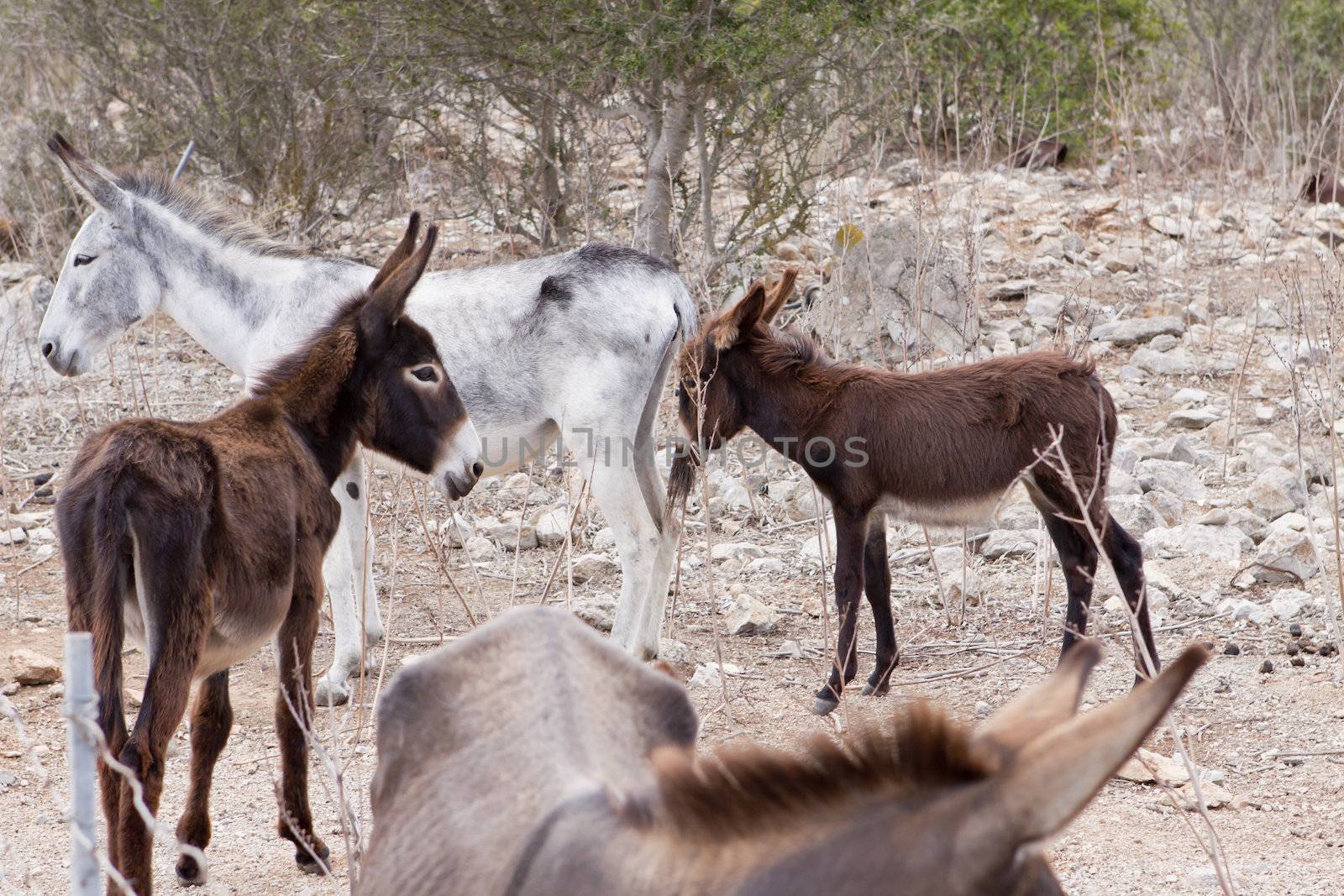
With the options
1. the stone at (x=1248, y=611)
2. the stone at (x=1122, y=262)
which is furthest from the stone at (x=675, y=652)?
the stone at (x=1122, y=262)

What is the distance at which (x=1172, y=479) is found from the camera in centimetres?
743

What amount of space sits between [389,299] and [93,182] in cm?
230

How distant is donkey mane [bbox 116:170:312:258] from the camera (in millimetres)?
5949

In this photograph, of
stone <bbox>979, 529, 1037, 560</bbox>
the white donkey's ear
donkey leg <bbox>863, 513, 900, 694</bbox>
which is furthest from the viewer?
stone <bbox>979, 529, 1037, 560</bbox>

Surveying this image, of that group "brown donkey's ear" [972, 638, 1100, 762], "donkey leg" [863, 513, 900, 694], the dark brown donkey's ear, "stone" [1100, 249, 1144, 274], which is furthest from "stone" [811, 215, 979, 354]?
"brown donkey's ear" [972, 638, 1100, 762]

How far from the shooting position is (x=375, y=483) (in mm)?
7023

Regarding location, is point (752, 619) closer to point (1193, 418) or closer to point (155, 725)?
point (155, 725)

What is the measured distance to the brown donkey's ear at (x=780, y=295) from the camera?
17.8ft

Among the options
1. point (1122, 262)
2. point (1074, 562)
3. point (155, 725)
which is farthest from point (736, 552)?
→ point (1122, 262)

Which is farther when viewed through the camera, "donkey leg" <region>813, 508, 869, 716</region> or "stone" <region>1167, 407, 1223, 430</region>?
"stone" <region>1167, 407, 1223, 430</region>

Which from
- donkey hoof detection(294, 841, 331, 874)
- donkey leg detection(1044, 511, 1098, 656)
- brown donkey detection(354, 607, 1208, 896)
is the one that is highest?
brown donkey detection(354, 607, 1208, 896)

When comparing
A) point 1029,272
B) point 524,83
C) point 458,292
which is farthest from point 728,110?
point 458,292

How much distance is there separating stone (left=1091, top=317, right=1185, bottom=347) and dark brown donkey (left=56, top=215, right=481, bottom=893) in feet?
22.2

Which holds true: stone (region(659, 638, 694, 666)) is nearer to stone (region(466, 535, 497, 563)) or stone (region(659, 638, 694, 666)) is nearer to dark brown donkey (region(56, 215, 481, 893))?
stone (region(466, 535, 497, 563))
